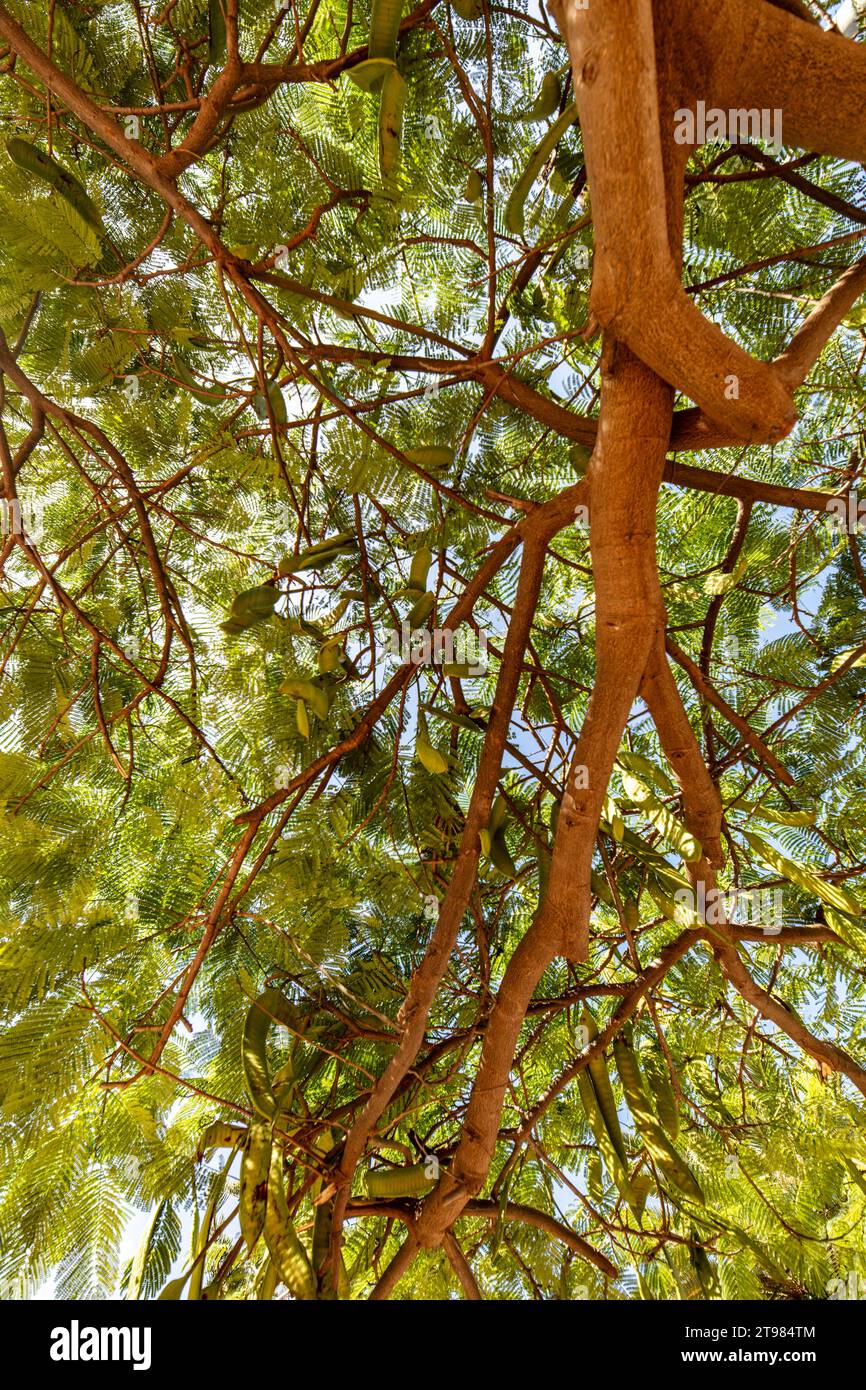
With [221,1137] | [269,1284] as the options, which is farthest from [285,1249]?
[221,1137]

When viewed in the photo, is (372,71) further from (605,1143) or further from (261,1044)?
(605,1143)

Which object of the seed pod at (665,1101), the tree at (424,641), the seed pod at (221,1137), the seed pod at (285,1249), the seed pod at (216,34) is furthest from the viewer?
the seed pod at (665,1101)

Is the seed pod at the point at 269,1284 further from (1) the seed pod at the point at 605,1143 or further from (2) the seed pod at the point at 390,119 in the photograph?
(2) the seed pod at the point at 390,119

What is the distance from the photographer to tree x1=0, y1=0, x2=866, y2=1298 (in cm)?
148

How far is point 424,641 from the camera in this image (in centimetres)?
184

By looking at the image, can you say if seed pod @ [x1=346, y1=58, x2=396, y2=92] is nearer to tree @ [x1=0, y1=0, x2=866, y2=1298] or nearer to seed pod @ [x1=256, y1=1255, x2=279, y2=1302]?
tree @ [x1=0, y1=0, x2=866, y2=1298]

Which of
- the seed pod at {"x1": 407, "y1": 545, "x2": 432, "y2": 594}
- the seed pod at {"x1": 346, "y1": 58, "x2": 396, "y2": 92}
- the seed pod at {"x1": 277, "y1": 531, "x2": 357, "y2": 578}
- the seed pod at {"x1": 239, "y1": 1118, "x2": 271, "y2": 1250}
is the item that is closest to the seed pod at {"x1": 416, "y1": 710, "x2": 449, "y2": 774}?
the seed pod at {"x1": 407, "y1": 545, "x2": 432, "y2": 594}

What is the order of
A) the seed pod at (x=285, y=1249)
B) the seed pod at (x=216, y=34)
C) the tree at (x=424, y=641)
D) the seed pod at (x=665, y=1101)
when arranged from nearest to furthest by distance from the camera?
the seed pod at (x=285, y=1249) < the tree at (x=424, y=641) < the seed pod at (x=216, y=34) < the seed pod at (x=665, y=1101)

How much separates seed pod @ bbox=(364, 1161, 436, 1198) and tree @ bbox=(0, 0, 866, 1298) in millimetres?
12

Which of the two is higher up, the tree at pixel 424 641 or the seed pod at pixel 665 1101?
the tree at pixel 424 641

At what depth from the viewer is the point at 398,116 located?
154 centimetres

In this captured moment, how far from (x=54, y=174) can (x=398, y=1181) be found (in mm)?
2053

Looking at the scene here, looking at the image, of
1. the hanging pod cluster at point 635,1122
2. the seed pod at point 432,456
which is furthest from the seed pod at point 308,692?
the hanging pod cluster at point 635,1122

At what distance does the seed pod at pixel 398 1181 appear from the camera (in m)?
1.77
